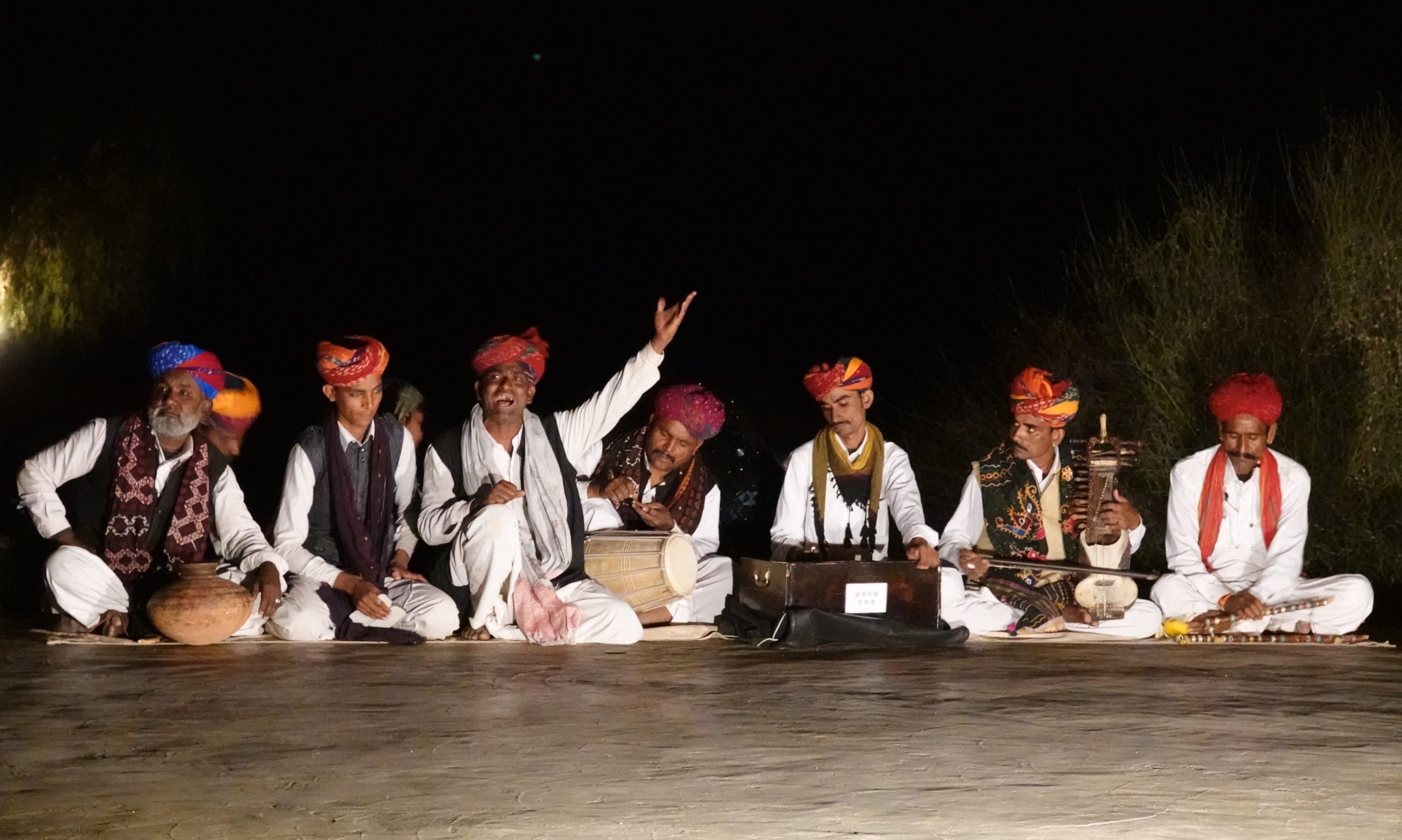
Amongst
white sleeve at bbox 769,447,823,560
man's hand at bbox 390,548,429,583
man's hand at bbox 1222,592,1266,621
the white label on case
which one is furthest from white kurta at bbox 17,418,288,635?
man's hand at bbox 1222,592,1266,621

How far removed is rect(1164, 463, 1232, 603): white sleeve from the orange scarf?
25 millimetres

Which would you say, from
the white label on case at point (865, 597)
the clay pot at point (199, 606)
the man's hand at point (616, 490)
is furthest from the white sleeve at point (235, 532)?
the white label on case at point (865, 597)

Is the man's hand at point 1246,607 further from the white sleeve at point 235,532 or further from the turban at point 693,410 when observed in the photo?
the white sleeve at point 235,532

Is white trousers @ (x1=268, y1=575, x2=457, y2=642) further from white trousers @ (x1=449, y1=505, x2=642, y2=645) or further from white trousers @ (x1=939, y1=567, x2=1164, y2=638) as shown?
white trousers @ (x1=939, y1=567, x2=1164, y2=638)

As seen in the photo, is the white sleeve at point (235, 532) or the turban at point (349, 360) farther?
the turban at point (349, 360)

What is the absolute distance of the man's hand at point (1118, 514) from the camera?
743 cm

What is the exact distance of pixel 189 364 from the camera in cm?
720

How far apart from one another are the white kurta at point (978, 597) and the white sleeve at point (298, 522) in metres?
2.70

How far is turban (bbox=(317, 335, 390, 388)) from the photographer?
23.2 feet

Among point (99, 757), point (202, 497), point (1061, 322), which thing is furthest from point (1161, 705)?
point (1061, 322)

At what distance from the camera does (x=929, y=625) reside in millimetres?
7156

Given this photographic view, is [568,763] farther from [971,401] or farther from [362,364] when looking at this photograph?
[971,401]

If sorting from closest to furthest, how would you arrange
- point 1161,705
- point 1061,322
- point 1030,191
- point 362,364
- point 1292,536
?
point 1161,705, point 362,364, point 1292,536, point 1061,322, point 1030,191

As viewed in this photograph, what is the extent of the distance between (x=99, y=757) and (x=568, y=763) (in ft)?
4.02
